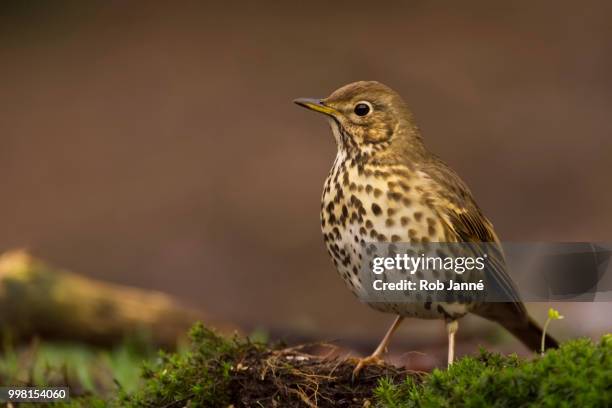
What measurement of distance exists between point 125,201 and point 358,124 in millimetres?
7060

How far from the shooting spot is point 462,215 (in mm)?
4293

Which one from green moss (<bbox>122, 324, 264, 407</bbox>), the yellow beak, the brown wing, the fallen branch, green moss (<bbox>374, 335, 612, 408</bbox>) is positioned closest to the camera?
green moss (<bbox>374, 335, 612, 408</bbox>)

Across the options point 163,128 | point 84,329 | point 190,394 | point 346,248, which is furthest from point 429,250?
point 163,128

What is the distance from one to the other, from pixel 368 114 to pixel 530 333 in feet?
4.39

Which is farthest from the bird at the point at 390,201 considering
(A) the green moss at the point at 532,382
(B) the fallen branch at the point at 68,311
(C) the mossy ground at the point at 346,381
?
(B) the fallen branch at the point at 68,311

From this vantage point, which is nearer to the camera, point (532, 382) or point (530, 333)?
point (532, 382)

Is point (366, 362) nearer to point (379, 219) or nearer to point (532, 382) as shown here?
point (379, 219)

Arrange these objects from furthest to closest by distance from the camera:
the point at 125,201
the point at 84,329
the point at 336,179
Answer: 1. the point at 125,201
2. the point at 84,329
3. the point at 336,179

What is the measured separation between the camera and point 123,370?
18.2ft

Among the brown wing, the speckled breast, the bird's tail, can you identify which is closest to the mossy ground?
the speckled breast

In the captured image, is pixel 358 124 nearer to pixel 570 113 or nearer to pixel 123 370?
pixel 123 370

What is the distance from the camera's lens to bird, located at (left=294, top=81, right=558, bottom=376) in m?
4.06

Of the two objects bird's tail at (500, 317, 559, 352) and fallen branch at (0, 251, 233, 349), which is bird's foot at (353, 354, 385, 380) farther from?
fallen branch at (0, 251, 233, 349)

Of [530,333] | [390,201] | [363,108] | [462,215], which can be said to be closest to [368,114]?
[363,108]
